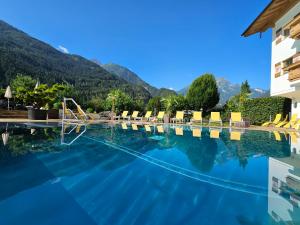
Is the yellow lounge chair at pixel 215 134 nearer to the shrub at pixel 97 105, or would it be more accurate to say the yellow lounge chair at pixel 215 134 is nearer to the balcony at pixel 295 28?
the balcony at pixel 295 28

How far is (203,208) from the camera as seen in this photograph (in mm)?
2527

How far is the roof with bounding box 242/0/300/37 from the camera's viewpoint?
556 inches

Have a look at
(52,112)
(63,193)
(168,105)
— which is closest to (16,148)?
(63,193)

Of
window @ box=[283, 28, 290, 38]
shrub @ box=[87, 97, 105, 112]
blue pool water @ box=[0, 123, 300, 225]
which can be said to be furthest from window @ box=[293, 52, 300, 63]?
shrub @ box=[87, 97, 105, 112]

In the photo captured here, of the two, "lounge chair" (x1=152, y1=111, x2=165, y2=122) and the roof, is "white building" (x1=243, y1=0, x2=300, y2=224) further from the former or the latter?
"lounge chair" (x1=152, y1=111, x2=165, y2=122)

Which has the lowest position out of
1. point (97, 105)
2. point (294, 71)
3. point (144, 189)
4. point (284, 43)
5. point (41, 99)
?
point (144, 189)

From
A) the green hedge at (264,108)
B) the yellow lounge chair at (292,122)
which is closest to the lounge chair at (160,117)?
the green hedge at (264,108)

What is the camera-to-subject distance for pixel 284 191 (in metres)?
3.12

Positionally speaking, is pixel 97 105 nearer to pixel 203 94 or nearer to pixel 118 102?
pixel 118 102

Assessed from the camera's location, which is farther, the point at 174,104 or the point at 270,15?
the point at 174,104

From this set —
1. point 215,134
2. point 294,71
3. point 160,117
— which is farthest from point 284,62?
point 160,117

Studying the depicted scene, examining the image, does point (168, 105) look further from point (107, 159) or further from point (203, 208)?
point (203, 208)

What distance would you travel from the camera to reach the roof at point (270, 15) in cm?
1412

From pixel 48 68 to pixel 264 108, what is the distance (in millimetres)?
64760
